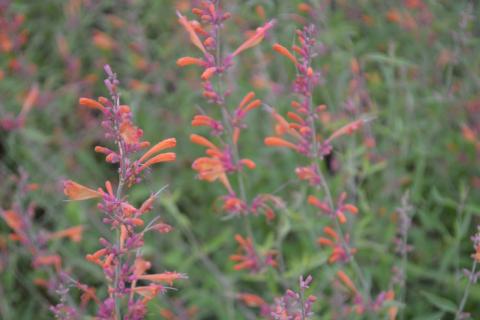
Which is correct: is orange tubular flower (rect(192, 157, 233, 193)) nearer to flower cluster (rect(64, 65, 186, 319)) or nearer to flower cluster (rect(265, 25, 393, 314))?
flower cluster (rect(265, 25, 393, 314))

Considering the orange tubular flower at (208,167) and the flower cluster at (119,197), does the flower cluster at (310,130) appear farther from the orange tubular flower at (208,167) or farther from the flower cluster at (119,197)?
the flower cluster at (119,197)

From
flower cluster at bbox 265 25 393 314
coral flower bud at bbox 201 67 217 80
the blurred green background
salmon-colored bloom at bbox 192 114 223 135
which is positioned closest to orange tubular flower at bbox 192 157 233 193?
salmon-colored bloom at bbox 192 114 223 135

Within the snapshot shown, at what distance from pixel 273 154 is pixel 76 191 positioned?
3935 millimetres

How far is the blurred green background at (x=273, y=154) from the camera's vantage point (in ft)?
15.5

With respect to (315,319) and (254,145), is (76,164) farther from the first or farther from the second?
(315,319)

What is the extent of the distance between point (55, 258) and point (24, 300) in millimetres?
2005

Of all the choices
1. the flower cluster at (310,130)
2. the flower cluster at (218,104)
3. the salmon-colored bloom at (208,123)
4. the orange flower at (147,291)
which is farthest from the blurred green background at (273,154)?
the orange flower at (147,291)

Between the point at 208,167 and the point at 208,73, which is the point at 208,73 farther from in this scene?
the point at 208,167

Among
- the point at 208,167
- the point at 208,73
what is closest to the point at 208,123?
the point at 208,167

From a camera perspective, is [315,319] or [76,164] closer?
[315,319]

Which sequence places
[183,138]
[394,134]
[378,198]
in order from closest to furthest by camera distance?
[394,134]
[378,198]
[183,138]

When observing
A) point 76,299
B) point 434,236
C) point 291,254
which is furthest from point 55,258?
point 434,236

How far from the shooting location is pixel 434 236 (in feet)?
18.6

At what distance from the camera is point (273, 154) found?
6191mm
